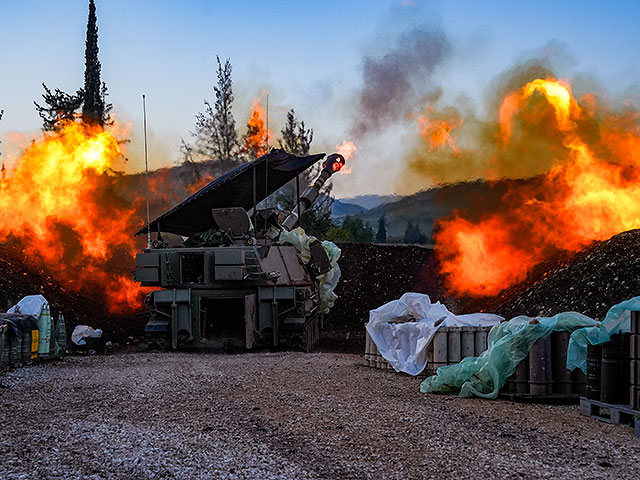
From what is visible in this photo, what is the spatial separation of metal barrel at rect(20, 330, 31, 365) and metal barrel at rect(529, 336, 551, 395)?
376 inches

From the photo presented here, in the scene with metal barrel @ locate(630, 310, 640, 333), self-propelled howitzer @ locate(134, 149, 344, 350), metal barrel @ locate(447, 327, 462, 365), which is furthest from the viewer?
self-propelled howitzer @ locate(134, 149, 344, 350)

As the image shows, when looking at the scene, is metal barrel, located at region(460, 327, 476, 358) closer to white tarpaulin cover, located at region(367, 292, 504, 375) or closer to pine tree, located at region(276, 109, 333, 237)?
white tarpaulin cover, located at region(367, 292, 504, 375)

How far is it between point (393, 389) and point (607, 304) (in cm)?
773

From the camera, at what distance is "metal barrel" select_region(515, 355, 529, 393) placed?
10938 millimetres

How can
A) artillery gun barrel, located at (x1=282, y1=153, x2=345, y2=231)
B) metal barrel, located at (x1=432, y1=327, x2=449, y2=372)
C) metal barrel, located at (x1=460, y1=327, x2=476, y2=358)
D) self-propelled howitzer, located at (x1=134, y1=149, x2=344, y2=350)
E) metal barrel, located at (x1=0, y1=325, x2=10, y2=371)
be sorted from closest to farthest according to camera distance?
1. metal barrel, located at (x1=460, y1=327, x2=476, y2=358)
2. metal barrel, located at (x1=432, y1=327, x2=449, y2=372)
3. metal barrel, located at (x1=0, y1=325, x2=10, y2=371)
4. self-propelled howitzer, located at (x1=134, y1=149, x2=344, y2=350)
5. artillery gun barrel, located at (x1=282, y1=153, x2=345, y2=231)

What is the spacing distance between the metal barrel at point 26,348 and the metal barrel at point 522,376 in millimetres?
9343

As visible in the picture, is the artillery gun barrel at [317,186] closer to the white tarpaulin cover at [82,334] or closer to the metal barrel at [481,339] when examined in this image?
the white tarpaulin cover at [82,334]

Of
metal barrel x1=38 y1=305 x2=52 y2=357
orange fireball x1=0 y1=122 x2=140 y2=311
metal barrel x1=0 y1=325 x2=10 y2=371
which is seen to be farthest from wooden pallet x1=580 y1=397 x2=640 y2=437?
orange fireball x1=0 y1=122 x2=140 y2=311

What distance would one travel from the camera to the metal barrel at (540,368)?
10.8 meters

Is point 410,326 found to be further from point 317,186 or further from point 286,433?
point 317,186

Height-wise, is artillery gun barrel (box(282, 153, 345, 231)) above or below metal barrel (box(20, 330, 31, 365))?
above

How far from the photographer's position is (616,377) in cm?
950

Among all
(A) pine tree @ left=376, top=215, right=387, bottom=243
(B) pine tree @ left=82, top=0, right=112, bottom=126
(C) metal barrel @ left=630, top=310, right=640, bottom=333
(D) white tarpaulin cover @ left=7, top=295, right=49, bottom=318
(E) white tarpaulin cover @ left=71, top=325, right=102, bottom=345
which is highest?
(B) pine tree @ left=82, top=0, right=112, bottom=126

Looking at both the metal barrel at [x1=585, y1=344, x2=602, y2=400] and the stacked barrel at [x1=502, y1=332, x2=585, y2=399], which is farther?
the stacked barrel at [x1=502, y1=332, x2=585, y2=399]
